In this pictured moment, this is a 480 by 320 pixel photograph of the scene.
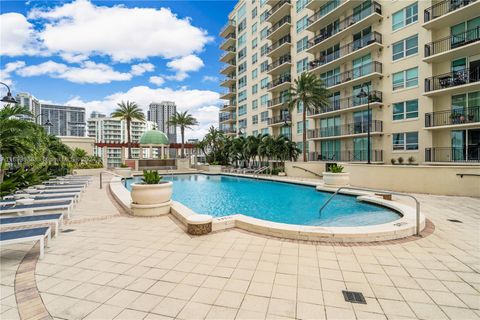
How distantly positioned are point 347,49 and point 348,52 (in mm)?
511

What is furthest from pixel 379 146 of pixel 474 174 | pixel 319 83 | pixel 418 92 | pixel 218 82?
pixel 218 82

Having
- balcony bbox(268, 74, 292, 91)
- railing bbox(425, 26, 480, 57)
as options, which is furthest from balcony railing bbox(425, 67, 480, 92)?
balcony bbox(268, 74, 292, 91)

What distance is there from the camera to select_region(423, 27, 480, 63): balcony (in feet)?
53.0

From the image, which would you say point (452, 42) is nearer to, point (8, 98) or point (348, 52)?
point (348, 52)

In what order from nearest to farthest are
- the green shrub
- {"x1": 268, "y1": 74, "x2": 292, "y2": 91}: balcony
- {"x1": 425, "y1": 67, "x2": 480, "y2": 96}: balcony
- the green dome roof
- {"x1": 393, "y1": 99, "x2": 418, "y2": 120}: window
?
the green shrub < {"x1": 425, "y1": 67, "x2": 480, "y2": 96}: balcony < {"x1": 393, "y1": 99, "x2": 418, "y2": 120}: window < {"x1": 268, "y1": 74, "x2": 292, "y2": 91}: balcony < the green dome roof

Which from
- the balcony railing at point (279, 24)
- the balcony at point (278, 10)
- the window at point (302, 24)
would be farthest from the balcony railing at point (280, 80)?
the balcony at point (278, 10)

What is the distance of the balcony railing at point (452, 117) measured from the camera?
16.4 meters

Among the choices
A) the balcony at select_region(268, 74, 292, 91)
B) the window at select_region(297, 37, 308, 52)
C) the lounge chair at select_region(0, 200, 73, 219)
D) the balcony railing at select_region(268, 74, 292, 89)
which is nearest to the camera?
the lounge chair at select_region(0, 200, 73, 219)

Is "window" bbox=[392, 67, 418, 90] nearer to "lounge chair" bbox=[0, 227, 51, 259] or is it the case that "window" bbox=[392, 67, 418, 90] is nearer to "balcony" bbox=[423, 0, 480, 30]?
"balcony" bbox=[423, 0, 480, 30]

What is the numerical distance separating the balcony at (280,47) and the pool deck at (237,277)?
104 ft

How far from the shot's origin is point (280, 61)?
34.0 metres

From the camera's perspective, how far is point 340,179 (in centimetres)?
1511

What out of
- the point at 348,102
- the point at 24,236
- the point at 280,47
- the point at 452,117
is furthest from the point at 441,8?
the point at 24,236

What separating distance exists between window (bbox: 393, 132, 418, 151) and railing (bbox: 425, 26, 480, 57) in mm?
6481
